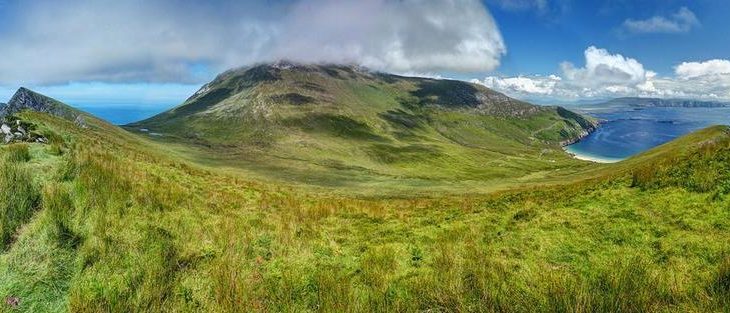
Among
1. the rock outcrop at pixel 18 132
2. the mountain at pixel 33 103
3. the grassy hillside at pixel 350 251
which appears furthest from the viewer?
the mountain at pixel 33 103

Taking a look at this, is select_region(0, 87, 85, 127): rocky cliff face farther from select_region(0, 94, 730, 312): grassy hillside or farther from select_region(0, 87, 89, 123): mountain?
A: select_region(0, 94, 730, 312): grassy hillside

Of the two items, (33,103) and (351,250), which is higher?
(33,103)

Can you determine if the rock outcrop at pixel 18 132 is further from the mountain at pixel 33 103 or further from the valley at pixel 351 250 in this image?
the mountain at pixel 33 103

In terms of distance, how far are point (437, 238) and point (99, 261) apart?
30.4 feet

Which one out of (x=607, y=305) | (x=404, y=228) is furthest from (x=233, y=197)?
(x=607, y=305)

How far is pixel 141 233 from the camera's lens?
10.4 m

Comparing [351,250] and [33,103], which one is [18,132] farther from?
[33,103]

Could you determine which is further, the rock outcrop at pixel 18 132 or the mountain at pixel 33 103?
the mountain at pixel 33 103

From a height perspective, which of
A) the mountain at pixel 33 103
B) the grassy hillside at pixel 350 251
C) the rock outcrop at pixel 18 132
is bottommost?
the grassy hillside at pixel 350 251

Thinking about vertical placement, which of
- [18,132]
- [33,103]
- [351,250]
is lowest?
[351,250]

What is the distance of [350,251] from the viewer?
12078 millimetres

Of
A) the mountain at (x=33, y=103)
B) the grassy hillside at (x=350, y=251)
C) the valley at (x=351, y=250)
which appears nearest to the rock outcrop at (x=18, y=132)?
the valley at (x=351, y=250)

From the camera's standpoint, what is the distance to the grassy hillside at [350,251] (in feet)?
23.0

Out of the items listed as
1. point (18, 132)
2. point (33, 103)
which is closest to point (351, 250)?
point (18, 132)
